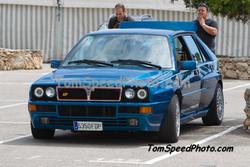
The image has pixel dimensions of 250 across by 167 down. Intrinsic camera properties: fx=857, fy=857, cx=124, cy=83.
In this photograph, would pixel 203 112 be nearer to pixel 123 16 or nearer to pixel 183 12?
pixel 123 16

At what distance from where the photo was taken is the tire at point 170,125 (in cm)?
1116

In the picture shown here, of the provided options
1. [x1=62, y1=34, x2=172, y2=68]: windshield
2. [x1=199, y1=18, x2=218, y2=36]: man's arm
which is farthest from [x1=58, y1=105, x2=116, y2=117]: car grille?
[x1=199, y1=18, x2=218, y2=36]: man's arm

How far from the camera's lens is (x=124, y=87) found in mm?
10844

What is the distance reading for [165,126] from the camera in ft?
36.7

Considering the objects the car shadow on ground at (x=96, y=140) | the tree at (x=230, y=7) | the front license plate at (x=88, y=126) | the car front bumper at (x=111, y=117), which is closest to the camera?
the car front bumper at (x=111, y=117)

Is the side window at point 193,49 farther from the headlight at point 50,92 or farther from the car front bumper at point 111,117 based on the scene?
the headlight at point 50,92

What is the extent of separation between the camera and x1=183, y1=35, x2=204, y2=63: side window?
1291cm

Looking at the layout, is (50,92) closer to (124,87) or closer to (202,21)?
(124,87)

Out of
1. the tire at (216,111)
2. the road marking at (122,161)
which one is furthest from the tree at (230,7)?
the road marking at (122,161)

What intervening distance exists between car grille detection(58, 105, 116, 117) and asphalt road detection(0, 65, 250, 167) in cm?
43

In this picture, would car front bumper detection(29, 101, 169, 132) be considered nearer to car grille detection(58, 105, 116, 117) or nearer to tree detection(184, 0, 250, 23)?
car grille detection(58, 105, 116, 117)

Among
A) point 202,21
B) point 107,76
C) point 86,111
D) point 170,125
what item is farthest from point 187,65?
point 202,21

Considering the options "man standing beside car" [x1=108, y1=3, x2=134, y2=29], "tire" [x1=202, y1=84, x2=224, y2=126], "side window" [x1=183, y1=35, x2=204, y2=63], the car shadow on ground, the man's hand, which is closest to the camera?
the car shadow on ground

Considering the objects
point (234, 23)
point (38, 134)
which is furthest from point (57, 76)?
point (234, 23)
